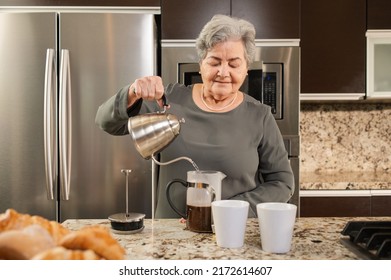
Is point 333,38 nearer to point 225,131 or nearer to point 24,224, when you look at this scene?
A: point 225,131

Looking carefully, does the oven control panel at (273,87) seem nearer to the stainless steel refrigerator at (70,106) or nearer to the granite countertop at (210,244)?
the stainless steel refrigerator at (70,106)

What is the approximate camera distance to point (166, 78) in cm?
161

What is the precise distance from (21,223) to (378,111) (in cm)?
183

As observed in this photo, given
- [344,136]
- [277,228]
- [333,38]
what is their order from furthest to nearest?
[344,136] → [333,38] → [277,228]

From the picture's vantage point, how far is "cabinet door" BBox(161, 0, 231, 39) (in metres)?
1.66

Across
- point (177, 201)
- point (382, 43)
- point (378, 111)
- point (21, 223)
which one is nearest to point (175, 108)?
point (177, 201)

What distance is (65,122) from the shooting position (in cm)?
151

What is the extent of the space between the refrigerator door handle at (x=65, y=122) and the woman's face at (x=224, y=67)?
573mm

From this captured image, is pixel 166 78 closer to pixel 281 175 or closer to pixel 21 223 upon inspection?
pixel 281 175

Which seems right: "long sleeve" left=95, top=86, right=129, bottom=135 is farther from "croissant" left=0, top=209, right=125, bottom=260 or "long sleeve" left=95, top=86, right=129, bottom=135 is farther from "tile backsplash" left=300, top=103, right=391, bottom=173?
"tile backsplash" left=300, top=103, right=391, bottom=173

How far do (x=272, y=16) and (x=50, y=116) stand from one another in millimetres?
923

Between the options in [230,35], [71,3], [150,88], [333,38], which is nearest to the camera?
[150,88]

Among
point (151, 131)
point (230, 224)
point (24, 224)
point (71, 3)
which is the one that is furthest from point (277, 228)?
point (71, 3)

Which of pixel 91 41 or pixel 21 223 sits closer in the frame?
pixel 21 223
